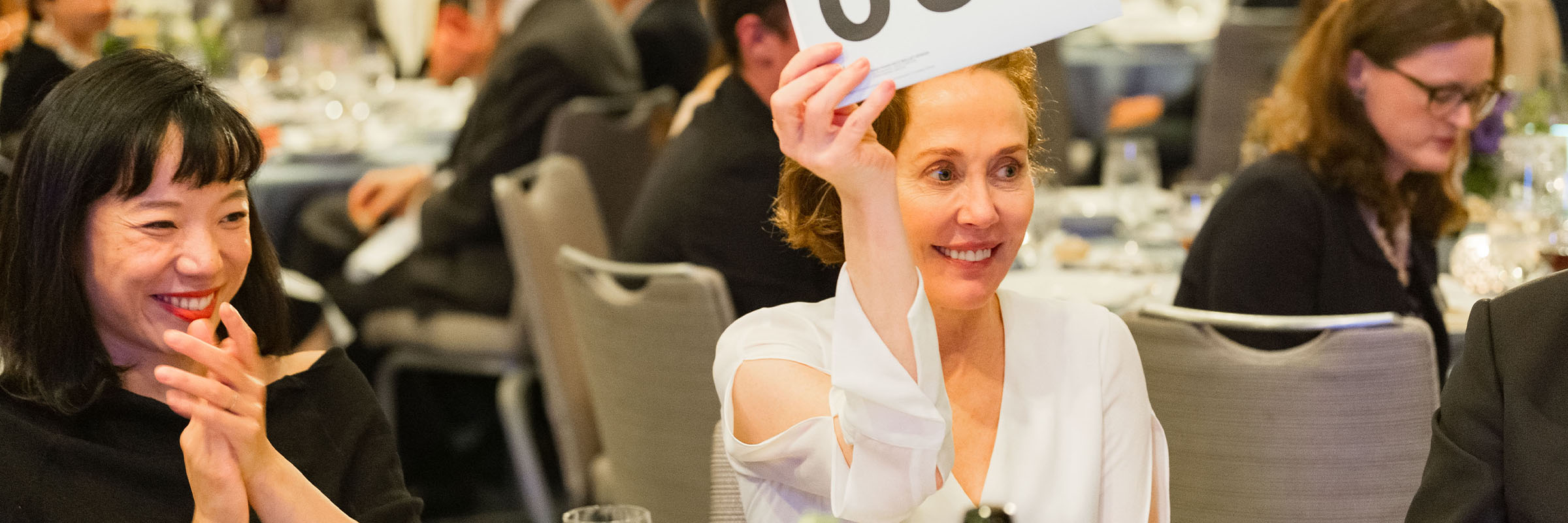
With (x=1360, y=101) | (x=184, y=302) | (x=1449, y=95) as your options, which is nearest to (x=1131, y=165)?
(x=1360, y=101)

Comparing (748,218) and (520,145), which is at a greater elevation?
(748,218)

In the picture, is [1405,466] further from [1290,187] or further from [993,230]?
[993,230]

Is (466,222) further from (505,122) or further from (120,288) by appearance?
(120,288)

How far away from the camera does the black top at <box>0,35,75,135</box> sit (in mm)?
2934

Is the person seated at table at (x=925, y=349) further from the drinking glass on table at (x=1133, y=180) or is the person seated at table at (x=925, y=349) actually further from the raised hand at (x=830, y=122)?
the drinking glass on table at (x=1133, y=180)

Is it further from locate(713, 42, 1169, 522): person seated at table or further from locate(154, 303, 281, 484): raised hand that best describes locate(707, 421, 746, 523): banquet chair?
locate(154, 303, 281, 484): raised hand

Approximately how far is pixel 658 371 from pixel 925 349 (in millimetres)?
1295

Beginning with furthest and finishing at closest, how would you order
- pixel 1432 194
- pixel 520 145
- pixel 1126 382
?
pixel 520 145, pixel 1432 194, pixel 1126 382

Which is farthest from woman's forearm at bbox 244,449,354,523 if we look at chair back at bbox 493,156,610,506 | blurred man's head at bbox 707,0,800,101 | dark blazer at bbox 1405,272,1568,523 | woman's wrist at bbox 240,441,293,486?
chair back at bbox 493,156,610,506

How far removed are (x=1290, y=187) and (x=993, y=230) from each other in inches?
42.7

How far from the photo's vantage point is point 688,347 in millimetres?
2375

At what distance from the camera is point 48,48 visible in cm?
341

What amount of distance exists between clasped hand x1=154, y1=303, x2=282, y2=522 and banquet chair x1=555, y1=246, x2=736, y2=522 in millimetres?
1056

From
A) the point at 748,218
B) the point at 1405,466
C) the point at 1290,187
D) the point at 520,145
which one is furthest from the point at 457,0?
the point at 1405,466
